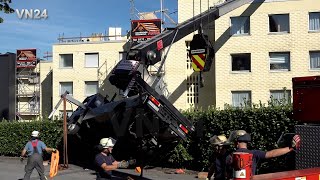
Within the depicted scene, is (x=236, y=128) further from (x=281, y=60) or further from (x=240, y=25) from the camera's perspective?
(x=240, y=25)

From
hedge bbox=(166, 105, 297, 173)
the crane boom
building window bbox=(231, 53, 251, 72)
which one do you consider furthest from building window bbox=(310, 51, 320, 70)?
hedge bbox=(166, 105, 297, 173)

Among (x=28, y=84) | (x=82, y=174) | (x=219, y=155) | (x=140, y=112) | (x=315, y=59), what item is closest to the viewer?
(x=219, y=155)

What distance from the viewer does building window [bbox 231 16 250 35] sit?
95.7 ft

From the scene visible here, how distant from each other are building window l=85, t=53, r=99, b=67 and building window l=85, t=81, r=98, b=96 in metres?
1.43

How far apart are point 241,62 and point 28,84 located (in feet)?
81.8

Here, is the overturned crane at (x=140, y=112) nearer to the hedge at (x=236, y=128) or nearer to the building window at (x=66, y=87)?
the hedge at (x=236, y=128)

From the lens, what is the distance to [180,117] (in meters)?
12.7

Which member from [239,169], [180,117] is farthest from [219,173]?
[180,117]

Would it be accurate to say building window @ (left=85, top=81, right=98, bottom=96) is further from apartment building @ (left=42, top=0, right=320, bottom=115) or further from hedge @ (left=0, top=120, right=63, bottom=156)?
hedge @ (left=0, top=120, right=63, bottom=156)

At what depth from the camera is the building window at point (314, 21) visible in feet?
92.8

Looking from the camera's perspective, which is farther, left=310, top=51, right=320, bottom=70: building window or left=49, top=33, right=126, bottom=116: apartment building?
left=49, top=33, right=126, bottom=116: apartment building

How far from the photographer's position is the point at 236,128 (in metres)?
15.6

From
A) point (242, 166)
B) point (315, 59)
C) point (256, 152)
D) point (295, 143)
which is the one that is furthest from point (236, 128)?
point (315, 59)

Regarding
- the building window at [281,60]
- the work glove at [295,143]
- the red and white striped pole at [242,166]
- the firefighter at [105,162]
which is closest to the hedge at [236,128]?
the firefighter at [105,162]
